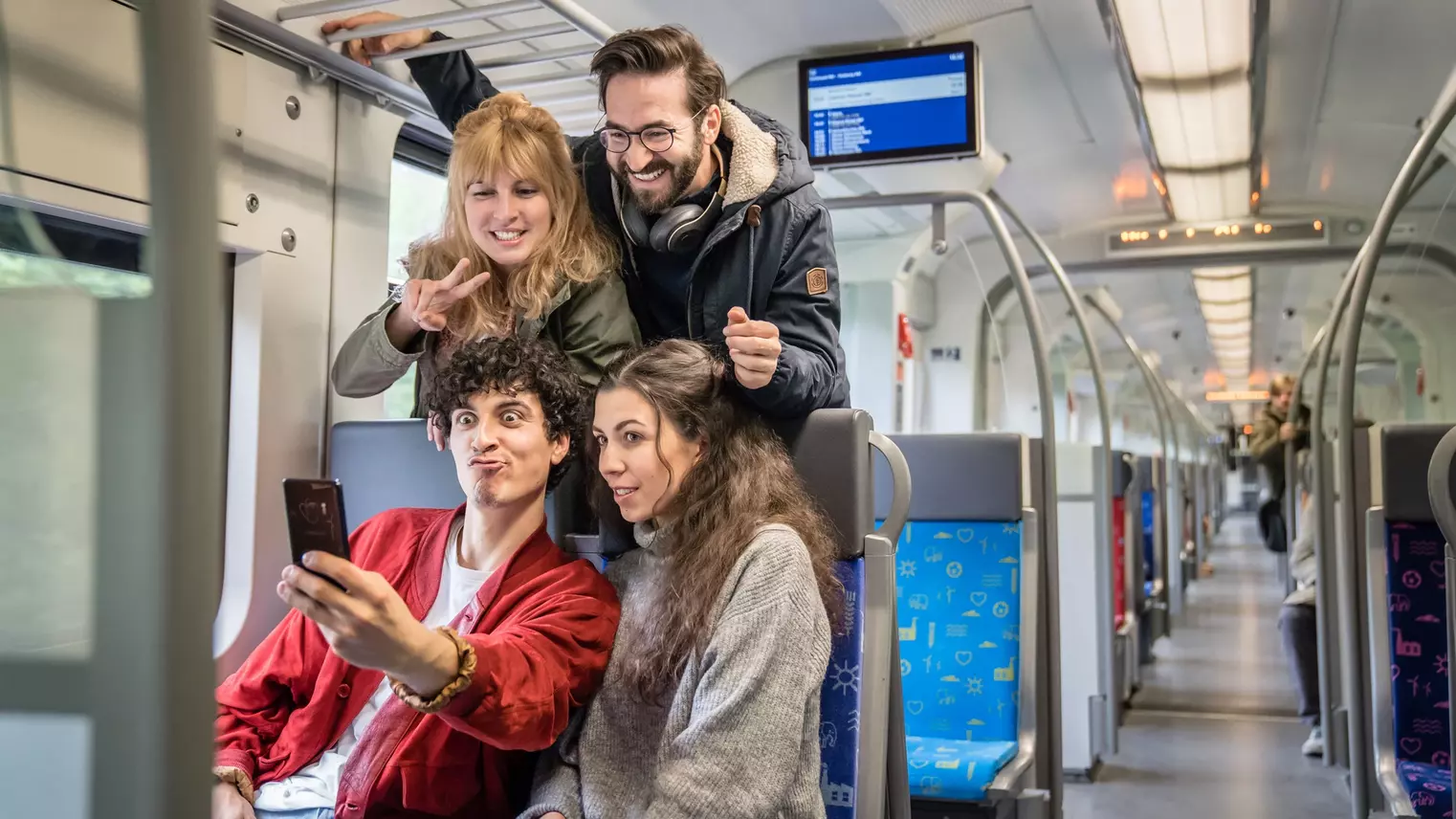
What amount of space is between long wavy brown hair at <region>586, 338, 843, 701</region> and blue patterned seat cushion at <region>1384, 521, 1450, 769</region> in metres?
2.12

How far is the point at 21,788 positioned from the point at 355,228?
7.34 feet

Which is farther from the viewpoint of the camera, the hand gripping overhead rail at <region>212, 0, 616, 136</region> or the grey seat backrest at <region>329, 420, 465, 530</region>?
the hand gripping overhead rail at <region>212, 0, 616, 136</region>

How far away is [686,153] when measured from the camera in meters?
2.08

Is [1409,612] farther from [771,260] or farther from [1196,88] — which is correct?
[1196,88]

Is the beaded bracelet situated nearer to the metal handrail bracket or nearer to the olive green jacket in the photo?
the olive green jacket

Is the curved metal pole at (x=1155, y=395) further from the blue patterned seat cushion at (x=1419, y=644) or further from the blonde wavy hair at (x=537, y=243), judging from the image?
the blonde wavy hair at (x=537, y=243)

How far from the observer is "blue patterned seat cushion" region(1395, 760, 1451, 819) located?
310cm

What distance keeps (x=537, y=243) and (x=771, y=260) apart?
41 centimetres

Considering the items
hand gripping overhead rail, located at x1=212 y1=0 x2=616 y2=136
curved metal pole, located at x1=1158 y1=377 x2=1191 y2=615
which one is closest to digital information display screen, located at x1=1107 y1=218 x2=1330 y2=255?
curved metal pole, located at x1=1158 y1=377 x2=1191 y2=615

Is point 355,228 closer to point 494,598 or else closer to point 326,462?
point 326,462

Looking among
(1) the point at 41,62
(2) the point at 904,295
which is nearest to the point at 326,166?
(1) the point at 41,62

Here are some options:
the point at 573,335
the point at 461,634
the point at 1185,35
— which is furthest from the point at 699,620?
the point at 1185,35

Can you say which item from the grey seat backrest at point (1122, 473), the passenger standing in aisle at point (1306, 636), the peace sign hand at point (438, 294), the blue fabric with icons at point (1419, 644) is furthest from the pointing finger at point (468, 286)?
the grey seat backrest at point (1122, 473)

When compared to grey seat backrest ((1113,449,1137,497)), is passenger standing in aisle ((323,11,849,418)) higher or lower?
higher
